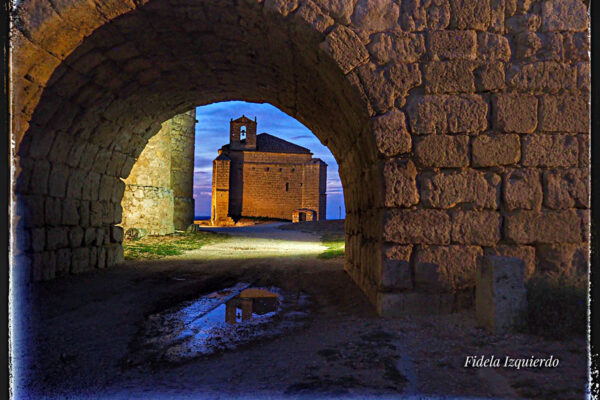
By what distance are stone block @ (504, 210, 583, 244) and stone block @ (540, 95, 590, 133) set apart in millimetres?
783

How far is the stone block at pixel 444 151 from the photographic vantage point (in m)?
3.73

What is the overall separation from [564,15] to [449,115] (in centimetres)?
144

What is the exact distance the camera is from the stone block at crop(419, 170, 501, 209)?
3707mm

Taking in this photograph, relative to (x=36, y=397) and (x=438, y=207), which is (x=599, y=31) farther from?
(x=36, y=397)

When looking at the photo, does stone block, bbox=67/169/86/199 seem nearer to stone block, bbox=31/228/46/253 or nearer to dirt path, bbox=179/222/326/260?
stone block, bbox=31/228/46/253

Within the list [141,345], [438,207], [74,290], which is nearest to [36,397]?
[141,345]

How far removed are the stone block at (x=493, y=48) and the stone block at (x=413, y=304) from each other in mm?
2296

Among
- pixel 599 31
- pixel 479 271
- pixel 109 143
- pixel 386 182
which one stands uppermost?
pixel 599 31

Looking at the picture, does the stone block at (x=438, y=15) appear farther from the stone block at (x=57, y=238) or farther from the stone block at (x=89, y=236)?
the stone block at (x=89, y=236)

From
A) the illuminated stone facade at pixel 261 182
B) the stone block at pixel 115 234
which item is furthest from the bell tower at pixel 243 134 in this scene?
the stone block at pixel 115 234

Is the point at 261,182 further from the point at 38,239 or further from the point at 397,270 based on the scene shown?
the point at 397,270

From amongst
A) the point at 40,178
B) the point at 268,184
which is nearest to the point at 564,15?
the point at 40,178

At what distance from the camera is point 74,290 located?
4.99m

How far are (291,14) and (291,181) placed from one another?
35.2m
